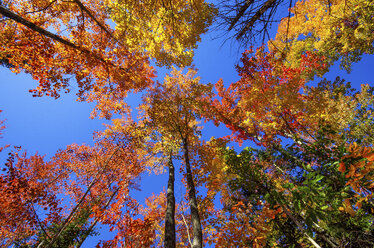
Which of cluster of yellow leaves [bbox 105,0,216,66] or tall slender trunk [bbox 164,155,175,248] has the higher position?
cluster of yellow leaves [bbox 105,0,216,66]

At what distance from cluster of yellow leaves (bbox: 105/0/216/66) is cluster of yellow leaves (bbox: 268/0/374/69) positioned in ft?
11.0

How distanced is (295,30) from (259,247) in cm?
1472

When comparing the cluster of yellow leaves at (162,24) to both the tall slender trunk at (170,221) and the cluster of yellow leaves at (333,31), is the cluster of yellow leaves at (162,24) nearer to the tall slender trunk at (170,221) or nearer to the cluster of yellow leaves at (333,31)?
the cluster of yellow leaves at (333,31)

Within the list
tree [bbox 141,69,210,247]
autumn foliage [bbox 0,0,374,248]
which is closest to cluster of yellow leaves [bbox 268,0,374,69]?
autumn foliage [bbox 0,0,374,248]

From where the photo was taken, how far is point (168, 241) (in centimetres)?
422

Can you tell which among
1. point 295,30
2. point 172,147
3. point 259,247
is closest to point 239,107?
point 172,147

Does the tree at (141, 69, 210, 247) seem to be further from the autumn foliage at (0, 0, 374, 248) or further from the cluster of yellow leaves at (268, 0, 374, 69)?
the cluster of yellow leaves at (268, 0, 374, 69)

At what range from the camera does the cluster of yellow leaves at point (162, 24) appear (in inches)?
199

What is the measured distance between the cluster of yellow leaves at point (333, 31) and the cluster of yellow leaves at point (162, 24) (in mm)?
3339

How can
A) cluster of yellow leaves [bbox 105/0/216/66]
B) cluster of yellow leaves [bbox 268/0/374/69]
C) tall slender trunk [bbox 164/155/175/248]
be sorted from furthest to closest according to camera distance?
cluster of yellow leaves [bbox 268/0/374/69] < cluster of yellow leaves [bbox 105/0/216/66] < tall slender trunk [bbox 164/155/175/248]

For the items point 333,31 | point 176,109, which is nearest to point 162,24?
point 176,109

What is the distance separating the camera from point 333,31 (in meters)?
9.30

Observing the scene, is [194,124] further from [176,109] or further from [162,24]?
[162,24]

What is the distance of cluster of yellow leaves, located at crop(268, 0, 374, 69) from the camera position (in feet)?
23.7
